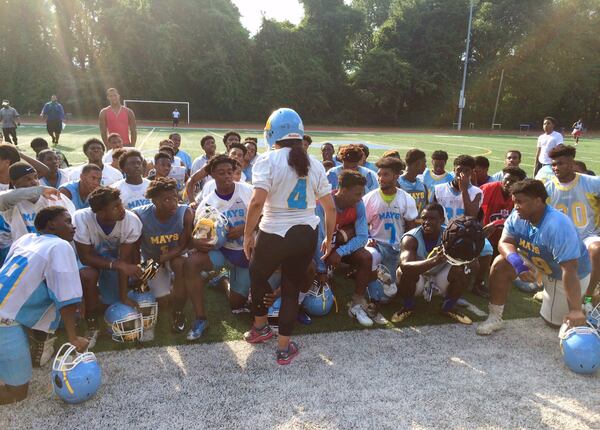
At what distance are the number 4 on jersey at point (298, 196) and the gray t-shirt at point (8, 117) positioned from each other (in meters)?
17.5

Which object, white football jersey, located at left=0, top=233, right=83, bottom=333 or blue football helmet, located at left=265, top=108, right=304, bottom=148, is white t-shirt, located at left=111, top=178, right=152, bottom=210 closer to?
white football jersey, located at left=0, top=233, right=83, bottom=333

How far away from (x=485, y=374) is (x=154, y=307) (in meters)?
3.10

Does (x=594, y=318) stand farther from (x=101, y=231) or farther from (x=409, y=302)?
(x=101, y=231)

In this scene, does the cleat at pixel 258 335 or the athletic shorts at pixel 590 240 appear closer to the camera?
the cleat at pixel 258 335

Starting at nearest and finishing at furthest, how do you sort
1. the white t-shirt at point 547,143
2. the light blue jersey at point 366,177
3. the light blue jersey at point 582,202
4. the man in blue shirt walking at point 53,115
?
1. the light blue jersey at point 582,202
2. the light blue jersey at point 366,177
3. the white t-shirt at point 547,143
4. the man in blue shirt walking at point 53,115

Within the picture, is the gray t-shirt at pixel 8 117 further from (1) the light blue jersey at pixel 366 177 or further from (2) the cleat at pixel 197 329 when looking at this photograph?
(2) the cleat at pixel 197 329

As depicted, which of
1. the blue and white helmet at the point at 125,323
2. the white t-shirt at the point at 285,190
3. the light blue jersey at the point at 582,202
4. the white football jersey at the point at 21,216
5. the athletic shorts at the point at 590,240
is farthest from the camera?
the light blue jersey at the point at 582,202

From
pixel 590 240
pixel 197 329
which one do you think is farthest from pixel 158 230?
pixel 590 240

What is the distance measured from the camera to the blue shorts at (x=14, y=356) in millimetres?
3059

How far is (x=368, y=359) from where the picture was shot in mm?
3814

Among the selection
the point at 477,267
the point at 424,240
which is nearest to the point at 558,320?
the point at 477,267

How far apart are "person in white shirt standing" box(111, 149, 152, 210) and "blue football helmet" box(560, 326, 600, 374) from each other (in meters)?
4.69

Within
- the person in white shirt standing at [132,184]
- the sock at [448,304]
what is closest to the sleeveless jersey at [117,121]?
the person in white shirt standing at [132,184]

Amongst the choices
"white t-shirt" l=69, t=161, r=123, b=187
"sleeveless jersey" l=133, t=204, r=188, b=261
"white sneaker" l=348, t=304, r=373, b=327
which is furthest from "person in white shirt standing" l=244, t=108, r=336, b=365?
"white t-shirt" l=69, t=161, r=123, b=187
